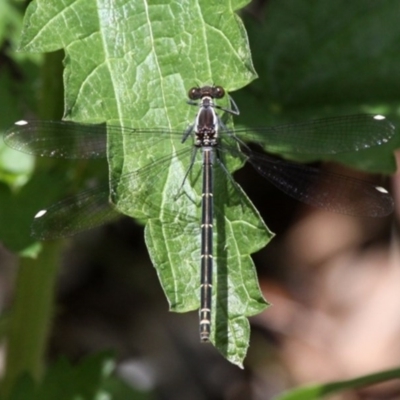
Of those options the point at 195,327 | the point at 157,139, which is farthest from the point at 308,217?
the point at 157,139

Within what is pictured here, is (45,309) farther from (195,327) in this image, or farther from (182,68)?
(195,327)

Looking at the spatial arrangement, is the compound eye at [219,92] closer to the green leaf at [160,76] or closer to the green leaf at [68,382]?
the green leaf at [160,76]

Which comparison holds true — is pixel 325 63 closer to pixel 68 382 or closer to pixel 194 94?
pixel 194 94

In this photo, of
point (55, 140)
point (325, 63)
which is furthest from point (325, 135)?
point (55, 140)

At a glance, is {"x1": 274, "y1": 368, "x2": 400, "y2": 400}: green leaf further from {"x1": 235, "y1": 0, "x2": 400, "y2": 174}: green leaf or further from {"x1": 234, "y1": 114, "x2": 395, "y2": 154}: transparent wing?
{"x1": 235, "y1": 0, "x2": 400, "y2": 174}: green leaf

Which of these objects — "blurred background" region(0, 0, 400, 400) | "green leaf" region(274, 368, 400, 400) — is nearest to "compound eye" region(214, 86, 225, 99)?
"green leaf" region(274, 368, 400, 400)
